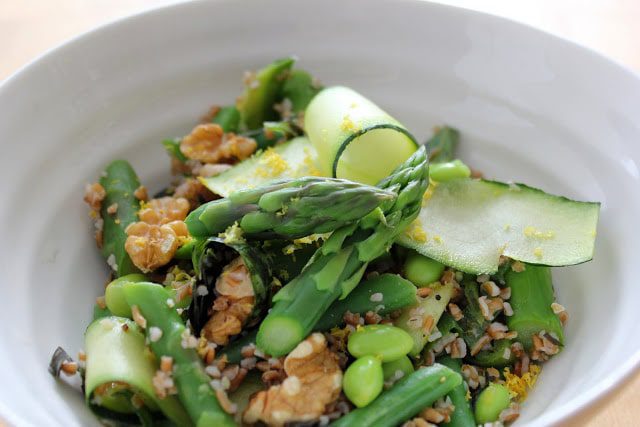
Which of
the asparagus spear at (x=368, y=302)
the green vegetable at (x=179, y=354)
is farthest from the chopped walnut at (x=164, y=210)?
the asparagus spear at (x=368, y=302)

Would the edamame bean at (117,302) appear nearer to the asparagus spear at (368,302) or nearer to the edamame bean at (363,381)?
the asparagus spear at (368,302)

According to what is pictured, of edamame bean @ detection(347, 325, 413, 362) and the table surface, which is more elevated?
the table surface

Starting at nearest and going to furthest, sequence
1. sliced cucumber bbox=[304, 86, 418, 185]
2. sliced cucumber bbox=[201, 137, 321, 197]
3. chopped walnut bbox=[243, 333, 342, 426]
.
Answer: chopped walnut bbox=[243, 333, 342, 426] → sliced cucumber bbox=[304, 86, 418, 185] → sliced cucumber bbox=[201, 137, 321, 197]

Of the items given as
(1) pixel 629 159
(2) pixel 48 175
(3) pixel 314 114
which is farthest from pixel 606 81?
(2) pixel 48 175

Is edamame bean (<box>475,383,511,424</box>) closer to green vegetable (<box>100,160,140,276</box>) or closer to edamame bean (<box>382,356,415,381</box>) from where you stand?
edamame bean (<box>382,356,415,381</box>)

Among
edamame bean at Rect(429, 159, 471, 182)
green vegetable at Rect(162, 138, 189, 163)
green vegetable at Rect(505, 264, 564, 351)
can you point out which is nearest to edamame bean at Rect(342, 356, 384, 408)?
green vegetable at Rect(505, 264, 564, 351)

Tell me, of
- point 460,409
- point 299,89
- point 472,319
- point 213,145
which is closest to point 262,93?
point 299,89

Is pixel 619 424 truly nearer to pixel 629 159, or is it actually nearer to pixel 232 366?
pixel 629 159

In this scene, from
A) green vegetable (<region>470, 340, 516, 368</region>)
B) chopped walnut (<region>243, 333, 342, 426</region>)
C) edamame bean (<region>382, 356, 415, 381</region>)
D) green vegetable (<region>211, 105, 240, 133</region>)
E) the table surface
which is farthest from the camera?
the table surface
